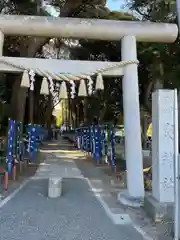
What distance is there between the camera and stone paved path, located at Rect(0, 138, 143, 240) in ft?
22.0

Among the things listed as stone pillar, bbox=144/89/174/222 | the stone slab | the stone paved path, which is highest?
stone pillar, bbox=144/89/174/222

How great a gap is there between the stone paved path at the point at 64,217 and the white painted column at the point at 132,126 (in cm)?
78

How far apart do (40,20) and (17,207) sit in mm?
4698

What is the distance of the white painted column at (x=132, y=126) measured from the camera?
1005 centimetres

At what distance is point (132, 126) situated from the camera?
33.7 ft

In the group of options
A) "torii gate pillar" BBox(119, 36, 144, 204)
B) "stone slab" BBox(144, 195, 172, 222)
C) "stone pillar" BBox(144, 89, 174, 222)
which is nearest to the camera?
"stone slab" BBox(144, 195, 172, 222)

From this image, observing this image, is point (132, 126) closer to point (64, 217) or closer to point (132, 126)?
point (132, 126)

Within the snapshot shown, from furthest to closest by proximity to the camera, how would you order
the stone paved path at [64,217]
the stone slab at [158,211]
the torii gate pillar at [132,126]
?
the torii gate pillar at [132,126] → the stone slab at [158,211] → the stone paved path at [64,217]

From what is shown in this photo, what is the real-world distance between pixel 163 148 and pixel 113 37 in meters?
3.89

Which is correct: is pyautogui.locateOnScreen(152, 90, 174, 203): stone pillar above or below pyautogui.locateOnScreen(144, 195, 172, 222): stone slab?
above

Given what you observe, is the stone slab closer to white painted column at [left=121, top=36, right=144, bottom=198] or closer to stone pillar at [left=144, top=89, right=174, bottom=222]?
stone pillar at [left=144, top=89, right=174, bottom=222]

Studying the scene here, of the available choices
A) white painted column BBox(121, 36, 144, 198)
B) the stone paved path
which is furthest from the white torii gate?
the stone paved path

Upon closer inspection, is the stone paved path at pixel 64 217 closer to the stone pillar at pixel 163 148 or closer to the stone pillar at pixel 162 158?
the stone pillar at pixel 162 158

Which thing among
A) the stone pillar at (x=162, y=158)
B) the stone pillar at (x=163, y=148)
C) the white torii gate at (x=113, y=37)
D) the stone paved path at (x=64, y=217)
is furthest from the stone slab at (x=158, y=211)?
the white torii gate at (x=113, y=37)
